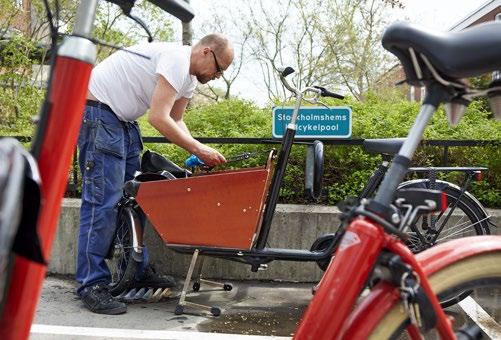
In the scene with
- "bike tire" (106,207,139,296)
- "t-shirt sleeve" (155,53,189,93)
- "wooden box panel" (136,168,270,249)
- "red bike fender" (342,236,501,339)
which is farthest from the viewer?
"bike tire" (106,207,139,296)

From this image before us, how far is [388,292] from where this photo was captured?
56.3 inches

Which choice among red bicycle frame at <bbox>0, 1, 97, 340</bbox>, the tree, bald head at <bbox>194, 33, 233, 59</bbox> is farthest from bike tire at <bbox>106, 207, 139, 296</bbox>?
the tree

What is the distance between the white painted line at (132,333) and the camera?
3.53m

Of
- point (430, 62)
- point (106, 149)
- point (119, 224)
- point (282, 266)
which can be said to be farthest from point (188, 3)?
point (282, 266)

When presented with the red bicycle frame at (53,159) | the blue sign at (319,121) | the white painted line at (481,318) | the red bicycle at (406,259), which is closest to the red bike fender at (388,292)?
the red bicycle at (406,259)

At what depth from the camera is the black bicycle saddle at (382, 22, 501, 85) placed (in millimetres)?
1429

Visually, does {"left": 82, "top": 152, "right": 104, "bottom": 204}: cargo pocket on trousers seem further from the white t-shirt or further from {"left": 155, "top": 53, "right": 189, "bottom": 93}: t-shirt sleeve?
{"left": 155, "top": 53, "right": 189, "bottom": 93}: t-shirt sleeve

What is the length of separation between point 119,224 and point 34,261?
3.14m

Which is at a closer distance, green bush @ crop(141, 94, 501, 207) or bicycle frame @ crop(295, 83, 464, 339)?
bicycle frame @ crop(295, 83, 464, 339)

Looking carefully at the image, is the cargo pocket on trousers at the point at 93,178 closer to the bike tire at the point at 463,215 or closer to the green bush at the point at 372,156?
the green bush at the point at 372,156

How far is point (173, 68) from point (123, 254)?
1.46m

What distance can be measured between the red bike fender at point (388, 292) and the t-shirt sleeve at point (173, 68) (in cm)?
262

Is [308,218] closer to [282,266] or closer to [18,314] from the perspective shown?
[282,266]

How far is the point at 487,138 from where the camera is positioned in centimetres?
508
